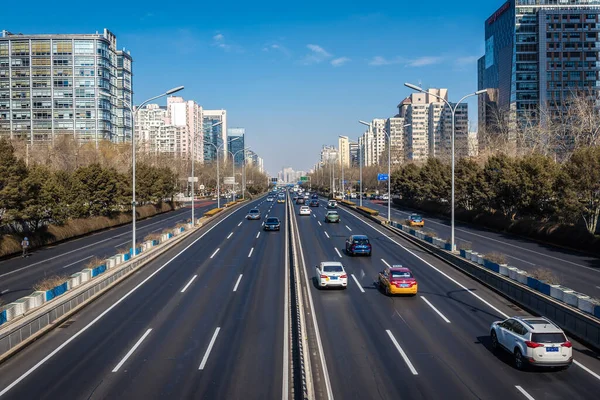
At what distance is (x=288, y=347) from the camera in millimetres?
16344

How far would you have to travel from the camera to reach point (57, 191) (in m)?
43.1

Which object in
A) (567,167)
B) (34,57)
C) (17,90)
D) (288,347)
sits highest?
(34,57)

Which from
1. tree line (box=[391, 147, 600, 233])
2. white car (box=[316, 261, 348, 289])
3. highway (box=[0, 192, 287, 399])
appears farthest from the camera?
tree line (box=[391, 147, 600, 233])

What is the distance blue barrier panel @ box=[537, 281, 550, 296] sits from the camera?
20078 millimetres

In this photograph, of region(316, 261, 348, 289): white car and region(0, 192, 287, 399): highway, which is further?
region(316, 261, 348, 289): white car

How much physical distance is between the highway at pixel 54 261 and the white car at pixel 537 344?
63.4ft

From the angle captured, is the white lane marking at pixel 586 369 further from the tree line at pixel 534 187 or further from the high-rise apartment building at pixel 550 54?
the high-rise apartment building at pixel 550 54

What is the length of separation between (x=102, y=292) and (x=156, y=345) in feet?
28.7

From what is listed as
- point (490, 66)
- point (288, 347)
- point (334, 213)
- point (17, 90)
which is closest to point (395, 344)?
point (288, 347)

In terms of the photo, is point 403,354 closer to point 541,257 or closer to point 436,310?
point 436,310

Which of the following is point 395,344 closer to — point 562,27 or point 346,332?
point 346,332

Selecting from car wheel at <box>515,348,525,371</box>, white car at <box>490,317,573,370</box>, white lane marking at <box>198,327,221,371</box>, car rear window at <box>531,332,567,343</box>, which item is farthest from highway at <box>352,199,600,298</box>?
white lane marking at <box>198,327,221,371</box>

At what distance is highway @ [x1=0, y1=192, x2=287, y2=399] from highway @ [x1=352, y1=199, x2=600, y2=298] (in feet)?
47.6

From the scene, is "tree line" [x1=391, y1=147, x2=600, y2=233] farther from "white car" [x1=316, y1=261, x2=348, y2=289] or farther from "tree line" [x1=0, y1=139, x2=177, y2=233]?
"tree line" [x1=0, y1=139, x2=177, y2=233]
